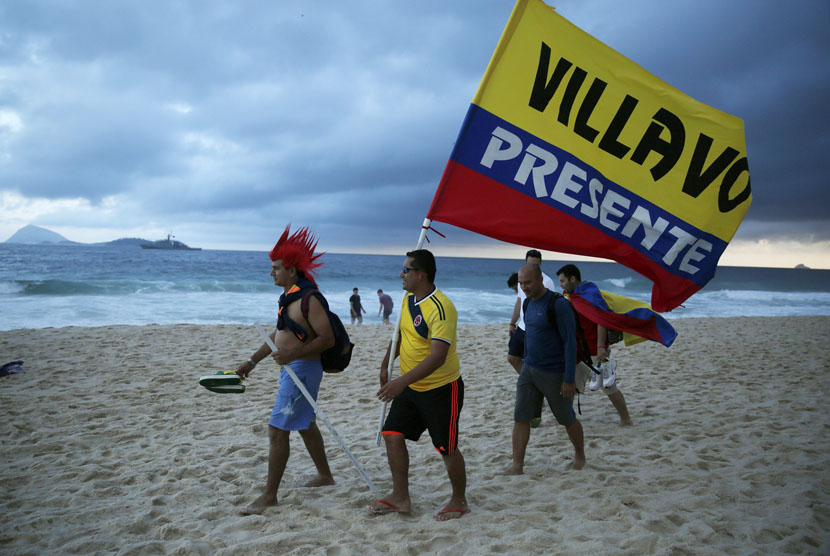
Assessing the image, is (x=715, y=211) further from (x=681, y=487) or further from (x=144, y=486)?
(x=144, y=486)

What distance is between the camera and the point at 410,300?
3.19 metres

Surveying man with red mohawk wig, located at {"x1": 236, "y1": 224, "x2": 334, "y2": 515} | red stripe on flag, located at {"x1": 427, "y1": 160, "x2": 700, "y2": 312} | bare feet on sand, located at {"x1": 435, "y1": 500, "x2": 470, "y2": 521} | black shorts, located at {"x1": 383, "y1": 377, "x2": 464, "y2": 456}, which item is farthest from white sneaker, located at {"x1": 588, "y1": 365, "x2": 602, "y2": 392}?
man with red mohawk wig, located at {"x1": 236, "y1": 224, "x2": 334, "y2": 515}

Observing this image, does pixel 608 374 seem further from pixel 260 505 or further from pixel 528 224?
pixel 260 505

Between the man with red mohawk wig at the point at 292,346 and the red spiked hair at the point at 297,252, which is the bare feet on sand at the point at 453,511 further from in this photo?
the red spiked hair at the point at 297,252

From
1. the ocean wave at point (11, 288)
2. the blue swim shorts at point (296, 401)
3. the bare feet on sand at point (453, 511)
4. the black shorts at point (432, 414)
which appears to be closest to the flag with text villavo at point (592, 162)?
the black shorts at point (432, 414)

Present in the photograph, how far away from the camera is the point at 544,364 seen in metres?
3.87

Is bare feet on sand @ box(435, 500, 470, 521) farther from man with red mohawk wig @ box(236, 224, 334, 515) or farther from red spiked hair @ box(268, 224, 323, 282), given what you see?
red spiked hair @ box(268, 224, 323, 282)

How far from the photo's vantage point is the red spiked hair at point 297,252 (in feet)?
11.0

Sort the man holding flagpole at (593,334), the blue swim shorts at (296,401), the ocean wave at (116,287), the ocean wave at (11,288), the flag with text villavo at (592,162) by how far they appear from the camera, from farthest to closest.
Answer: the ocean wave at (116,287), the ocean wave at (11,288), the man holding flagpole at (593,334), the flag with text villavo at (592,162), the blue swim shorts at (296,401)

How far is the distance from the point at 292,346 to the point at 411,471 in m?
1.66

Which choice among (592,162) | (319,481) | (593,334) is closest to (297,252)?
(319,481)

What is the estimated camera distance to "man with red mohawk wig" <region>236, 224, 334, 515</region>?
128 inches

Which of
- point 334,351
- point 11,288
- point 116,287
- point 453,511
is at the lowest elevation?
point 11,288

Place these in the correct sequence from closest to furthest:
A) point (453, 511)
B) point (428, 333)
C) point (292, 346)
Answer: point (428, 333)
point (453, 511)
point (292, 346)
